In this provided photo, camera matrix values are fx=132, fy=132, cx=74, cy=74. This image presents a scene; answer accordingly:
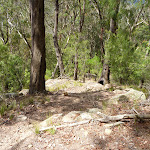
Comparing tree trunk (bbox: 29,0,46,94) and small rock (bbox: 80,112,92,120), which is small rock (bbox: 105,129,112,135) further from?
tree trunk (bbox: 29,0,46,94)

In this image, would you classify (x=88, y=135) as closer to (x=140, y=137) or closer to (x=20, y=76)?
(x=140, y=137)

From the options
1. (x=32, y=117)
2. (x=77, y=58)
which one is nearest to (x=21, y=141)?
(x=32, y=117)

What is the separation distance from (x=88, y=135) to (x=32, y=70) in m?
3.27

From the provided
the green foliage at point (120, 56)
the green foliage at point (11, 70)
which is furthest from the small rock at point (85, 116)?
the green foliage at point (11, 70)

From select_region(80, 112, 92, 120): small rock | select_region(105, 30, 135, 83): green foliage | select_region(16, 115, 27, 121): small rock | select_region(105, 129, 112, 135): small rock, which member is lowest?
select_region(16, 115, 27, 121): small rock

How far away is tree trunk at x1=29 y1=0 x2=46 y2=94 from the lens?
454 centimetres

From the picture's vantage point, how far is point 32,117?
328cm

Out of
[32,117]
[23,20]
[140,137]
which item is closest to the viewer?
[140,137]

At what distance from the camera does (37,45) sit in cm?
465

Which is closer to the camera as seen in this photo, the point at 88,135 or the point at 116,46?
the point at 88,135

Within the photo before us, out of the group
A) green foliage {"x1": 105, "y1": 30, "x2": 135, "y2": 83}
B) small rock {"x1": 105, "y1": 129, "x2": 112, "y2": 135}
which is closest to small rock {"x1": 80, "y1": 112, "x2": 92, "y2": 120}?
small rock {"x1": 105, "y1": 129, "x2": 112, "y2": 135}

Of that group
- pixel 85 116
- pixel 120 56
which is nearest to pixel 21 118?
pixel 85 116

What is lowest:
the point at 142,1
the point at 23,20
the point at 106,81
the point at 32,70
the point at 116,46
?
the point at 106,81

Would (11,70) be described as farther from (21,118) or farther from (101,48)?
Answer: (21,118)
